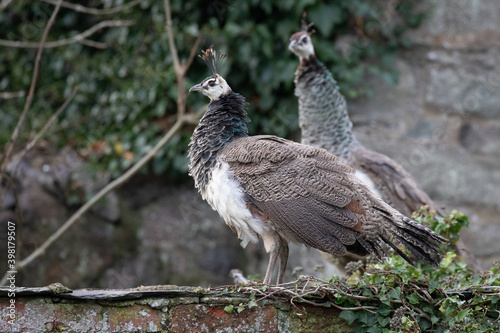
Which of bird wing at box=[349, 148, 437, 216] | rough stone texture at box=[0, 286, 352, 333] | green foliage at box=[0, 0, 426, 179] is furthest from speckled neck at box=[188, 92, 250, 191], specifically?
green foliage at box=[0, 0, 426, 179]

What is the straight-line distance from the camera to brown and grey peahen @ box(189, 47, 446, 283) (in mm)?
2623

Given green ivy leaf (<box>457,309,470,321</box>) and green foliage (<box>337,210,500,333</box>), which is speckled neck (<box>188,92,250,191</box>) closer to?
green foliage (<box>337,210,500,333</box>)

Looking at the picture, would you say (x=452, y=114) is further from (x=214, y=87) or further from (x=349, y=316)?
(x=349, y=316)

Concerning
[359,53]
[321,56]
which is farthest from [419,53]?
[321,56]

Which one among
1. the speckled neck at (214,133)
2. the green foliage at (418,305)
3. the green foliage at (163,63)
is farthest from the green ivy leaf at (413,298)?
the green foliage at (163,63)

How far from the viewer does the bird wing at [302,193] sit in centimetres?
262

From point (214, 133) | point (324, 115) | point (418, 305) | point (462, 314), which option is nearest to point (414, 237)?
point (418, 305)

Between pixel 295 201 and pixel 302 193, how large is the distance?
49 mm

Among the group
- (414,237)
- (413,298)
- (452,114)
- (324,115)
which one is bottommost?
(413,298)

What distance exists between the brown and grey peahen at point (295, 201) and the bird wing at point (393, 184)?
3.19 ft

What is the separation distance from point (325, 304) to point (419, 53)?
10.6ft

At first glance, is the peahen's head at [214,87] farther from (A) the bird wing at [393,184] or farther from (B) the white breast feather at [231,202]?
(A) the bird wing at [393,184]

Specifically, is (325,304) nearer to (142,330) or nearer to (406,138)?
(142,330)

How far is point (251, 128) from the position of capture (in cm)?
529
